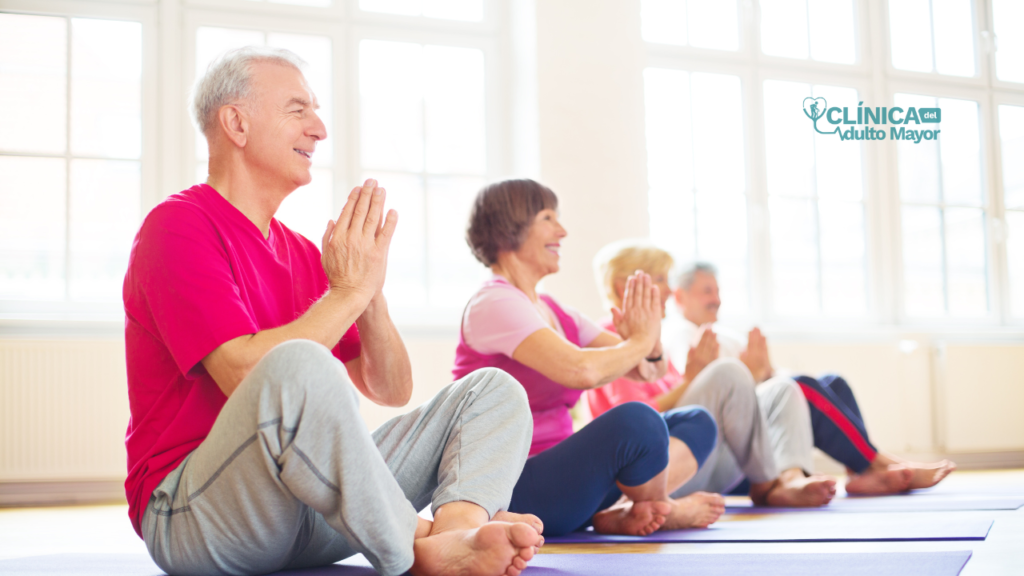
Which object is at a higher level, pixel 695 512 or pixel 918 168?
pixel 918 168

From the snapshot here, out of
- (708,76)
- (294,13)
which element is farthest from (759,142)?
(294,13)

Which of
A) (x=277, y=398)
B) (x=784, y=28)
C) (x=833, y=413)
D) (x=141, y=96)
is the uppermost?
(x=784, y=28)

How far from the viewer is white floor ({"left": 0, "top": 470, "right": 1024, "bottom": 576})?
1.44 meters

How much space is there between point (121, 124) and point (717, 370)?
111 inches

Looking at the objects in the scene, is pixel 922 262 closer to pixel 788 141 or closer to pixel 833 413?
pixel 788 141

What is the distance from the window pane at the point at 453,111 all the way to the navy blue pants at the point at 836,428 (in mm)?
2045

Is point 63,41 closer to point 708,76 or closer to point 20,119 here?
point 20,119

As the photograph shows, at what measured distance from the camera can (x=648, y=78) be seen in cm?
454

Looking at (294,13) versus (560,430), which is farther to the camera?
(294,13)

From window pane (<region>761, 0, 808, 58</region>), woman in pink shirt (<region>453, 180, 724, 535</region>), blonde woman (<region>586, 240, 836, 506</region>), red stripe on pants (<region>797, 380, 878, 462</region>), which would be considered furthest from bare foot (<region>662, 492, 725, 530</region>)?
window pane (<region>761, 0, 808, 58</region>)

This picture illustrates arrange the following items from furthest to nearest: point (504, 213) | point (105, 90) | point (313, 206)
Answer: point (313, 206) → point (105, 90) → point (504, 213)

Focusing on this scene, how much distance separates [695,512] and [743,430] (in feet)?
1.57

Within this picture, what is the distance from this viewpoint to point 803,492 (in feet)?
7.73

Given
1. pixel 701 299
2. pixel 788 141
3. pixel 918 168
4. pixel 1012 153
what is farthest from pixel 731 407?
pixel 1012 153
